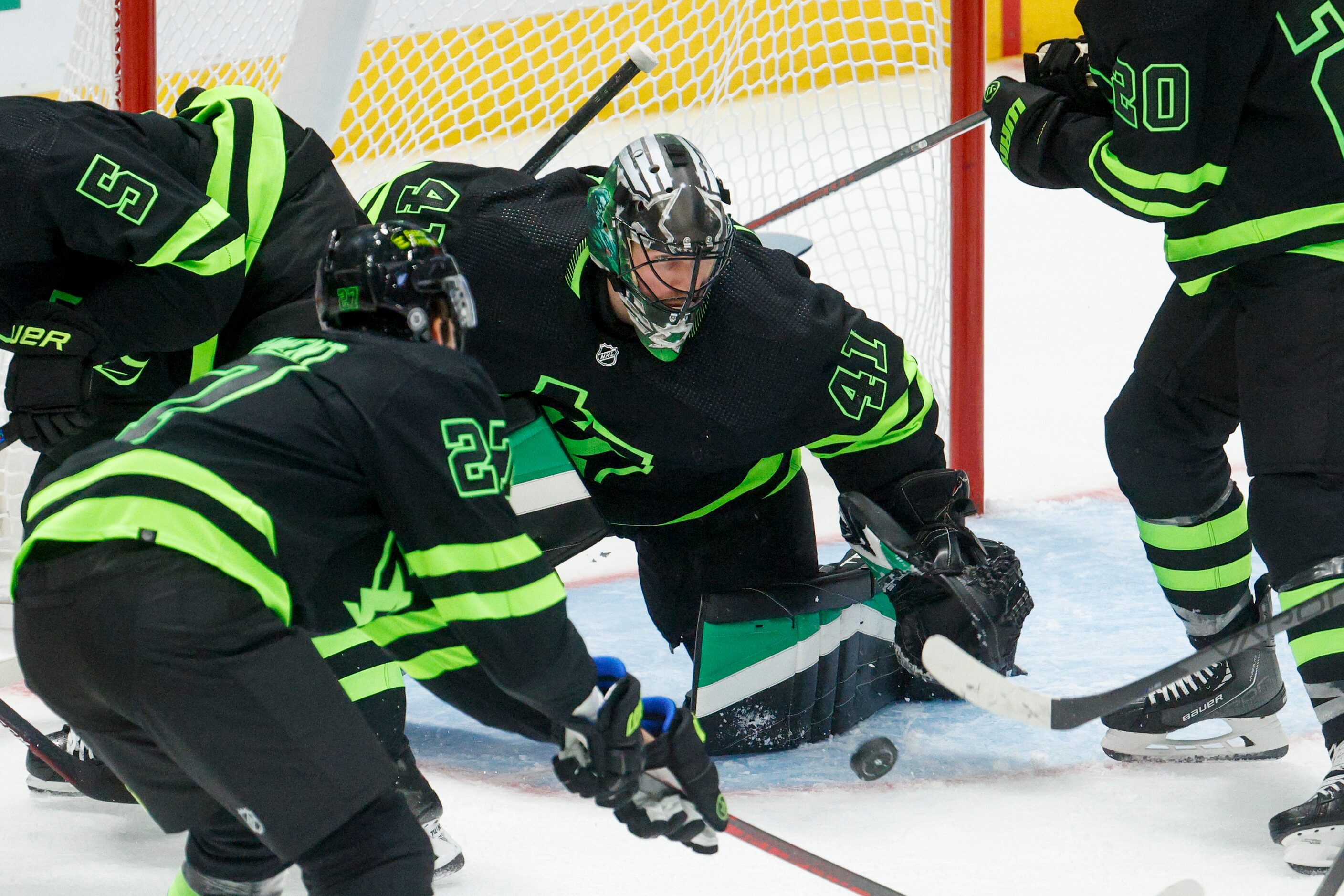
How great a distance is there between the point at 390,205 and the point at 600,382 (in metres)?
0.53

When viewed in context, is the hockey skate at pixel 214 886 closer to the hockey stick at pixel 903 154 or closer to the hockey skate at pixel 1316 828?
the hockey skate at pixel 1316 828

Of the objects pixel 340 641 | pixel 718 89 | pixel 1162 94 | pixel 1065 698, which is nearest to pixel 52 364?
pixel 340 641

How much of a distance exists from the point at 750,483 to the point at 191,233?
1102 mm

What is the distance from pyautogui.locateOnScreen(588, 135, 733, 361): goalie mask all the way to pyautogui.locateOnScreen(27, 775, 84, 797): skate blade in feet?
4.16

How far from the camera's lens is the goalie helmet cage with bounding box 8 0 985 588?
409cm

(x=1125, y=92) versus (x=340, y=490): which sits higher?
(x=1125, y=92)

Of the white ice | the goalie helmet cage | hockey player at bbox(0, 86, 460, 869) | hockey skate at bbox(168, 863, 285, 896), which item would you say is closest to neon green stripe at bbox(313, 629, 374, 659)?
hockey player at bbox(0, 86, 460, 869)

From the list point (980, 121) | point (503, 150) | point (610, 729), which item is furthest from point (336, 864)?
point (503, 150)

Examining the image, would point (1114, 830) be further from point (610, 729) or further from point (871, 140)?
point (871, 140)

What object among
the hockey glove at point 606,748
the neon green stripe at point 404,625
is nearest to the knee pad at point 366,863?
A: the hockey glove at point 606,748

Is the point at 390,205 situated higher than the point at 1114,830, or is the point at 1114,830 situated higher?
the point at 390,205

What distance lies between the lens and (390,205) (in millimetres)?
2812

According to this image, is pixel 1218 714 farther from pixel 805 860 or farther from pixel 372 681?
pixel 372 681

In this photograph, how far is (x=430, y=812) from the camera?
7.85 feet
